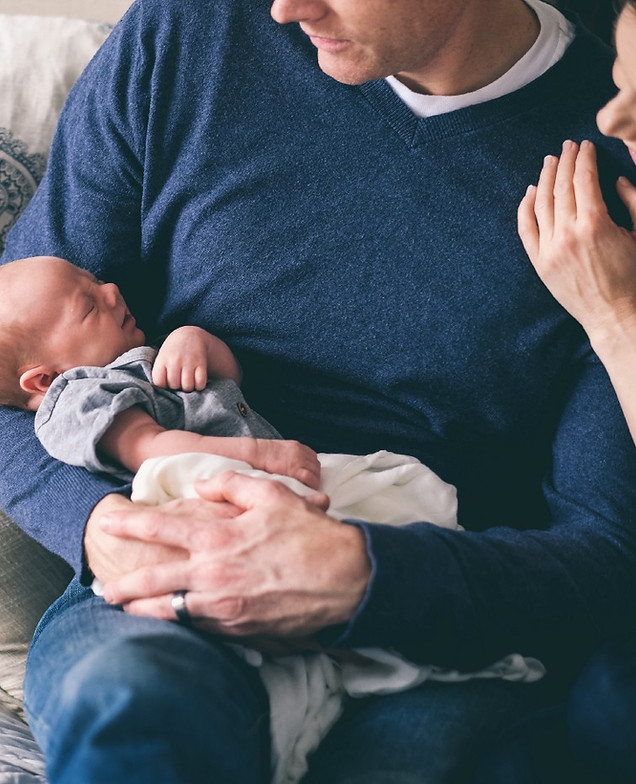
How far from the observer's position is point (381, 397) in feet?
4.56

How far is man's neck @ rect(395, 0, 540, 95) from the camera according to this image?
1305 mm

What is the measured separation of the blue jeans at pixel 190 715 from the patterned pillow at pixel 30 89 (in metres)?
0.85

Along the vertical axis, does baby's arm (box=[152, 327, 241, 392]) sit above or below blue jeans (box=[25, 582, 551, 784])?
above

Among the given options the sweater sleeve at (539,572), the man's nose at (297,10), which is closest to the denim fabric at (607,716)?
the sweater sleeve at (539,572)

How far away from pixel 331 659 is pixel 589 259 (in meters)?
0.63

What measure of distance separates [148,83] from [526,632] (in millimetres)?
963

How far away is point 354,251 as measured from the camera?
1.33m

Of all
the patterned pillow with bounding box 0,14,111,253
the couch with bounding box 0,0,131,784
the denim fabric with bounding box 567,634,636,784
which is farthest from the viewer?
the patterned pillow with bounding box 0,14,111,253

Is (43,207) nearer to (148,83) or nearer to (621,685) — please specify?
(148,83)

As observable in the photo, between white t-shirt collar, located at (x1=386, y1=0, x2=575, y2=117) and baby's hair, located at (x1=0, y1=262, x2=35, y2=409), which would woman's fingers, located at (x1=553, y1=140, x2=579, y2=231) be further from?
baby's hair, located at (x1=0, y1=262, x2=35, y2=409)

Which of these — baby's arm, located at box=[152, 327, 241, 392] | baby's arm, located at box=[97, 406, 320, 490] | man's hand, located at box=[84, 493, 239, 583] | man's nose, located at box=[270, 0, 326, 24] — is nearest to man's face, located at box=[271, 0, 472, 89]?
man's nose, located at box=[270, 0, 326, 24]

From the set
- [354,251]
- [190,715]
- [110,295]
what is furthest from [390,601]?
[110,295]

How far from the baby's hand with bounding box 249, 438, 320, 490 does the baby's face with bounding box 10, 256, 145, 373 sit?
0.32 metres

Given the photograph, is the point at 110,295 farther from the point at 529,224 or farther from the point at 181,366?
the point at 529,224
